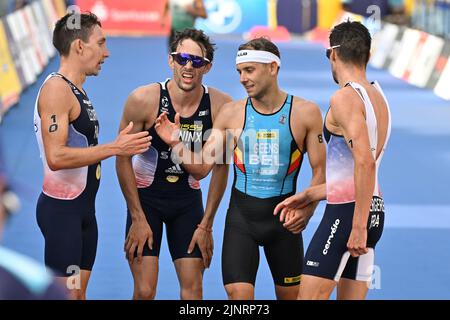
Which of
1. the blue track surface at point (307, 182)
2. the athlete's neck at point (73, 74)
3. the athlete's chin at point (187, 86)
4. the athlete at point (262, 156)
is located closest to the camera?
the athlete's neck at point (73, 74)

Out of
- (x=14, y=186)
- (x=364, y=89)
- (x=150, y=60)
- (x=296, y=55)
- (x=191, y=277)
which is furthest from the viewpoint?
(x=296, y=55)

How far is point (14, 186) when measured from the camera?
2.55 meters

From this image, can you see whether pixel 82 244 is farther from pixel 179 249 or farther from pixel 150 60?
pixel 150 60

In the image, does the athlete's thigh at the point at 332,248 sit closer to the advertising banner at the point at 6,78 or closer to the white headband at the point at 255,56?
the white headband at the point at 255,56

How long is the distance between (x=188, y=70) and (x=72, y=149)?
1.10 m

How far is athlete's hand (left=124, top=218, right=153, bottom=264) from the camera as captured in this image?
6480mm

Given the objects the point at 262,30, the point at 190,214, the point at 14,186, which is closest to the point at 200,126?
the point at 190,214

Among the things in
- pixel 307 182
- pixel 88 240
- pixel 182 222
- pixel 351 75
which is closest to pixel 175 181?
pixel 182 222

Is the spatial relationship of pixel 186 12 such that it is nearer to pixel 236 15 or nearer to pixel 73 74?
pixel 236 15

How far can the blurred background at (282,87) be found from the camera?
28.9 feet

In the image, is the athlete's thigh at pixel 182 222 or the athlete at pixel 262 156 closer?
the athlete at pixel 262 156

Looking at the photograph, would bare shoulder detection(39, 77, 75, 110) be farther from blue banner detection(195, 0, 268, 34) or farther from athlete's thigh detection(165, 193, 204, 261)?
blue banner detection(195, 0, 268, 34)

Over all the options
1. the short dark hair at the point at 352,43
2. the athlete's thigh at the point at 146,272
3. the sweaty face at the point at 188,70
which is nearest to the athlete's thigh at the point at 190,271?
the athlete's thigh at the point at 146,272

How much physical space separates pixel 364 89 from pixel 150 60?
827 inches
